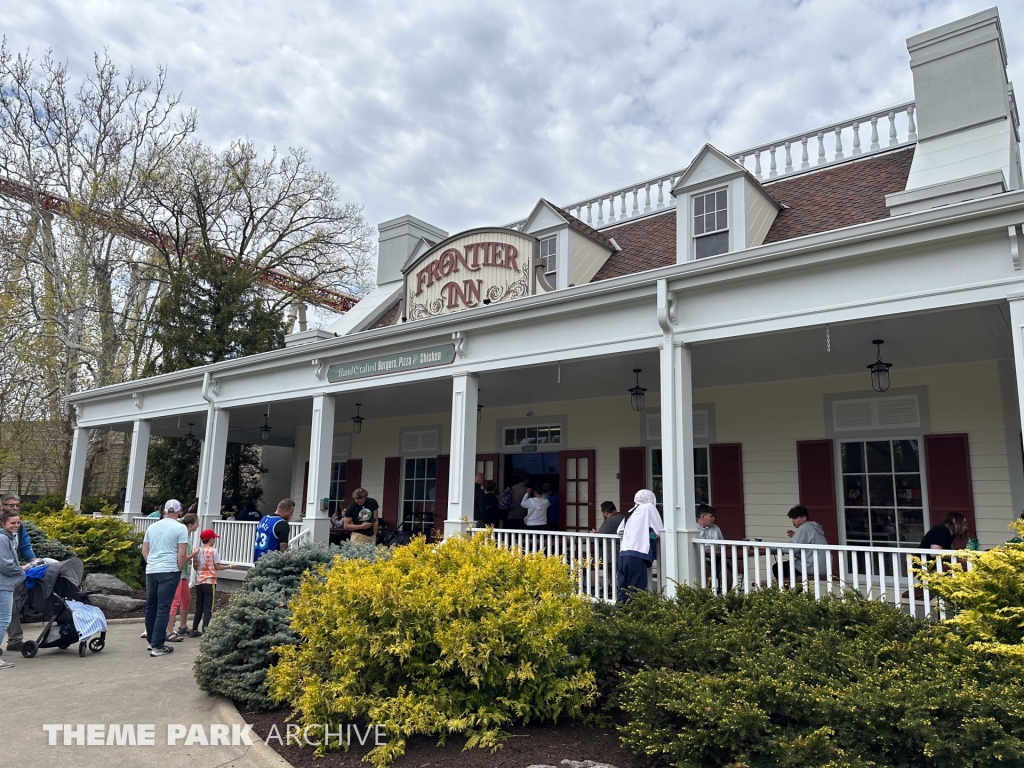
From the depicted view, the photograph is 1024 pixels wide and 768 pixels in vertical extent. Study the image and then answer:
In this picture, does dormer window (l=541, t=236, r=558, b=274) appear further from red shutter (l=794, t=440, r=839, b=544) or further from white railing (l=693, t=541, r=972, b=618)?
white railing (l=693, t=541, r=972, b=618)

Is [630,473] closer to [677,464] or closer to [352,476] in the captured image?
[677,464]

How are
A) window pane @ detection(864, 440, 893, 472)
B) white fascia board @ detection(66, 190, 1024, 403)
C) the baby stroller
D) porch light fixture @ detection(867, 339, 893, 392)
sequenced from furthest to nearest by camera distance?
window pane @ detection(864, 440, 893, 472), porch light fixture @ detection(867, 339, 893, 392), the baby stroller, white fascia board @ detection(66, 190, 1024, 403)

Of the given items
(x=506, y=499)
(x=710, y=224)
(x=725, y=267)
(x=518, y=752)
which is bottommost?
(x=518, y=752)

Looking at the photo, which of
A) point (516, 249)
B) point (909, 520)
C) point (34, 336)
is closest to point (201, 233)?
point (34, 336)

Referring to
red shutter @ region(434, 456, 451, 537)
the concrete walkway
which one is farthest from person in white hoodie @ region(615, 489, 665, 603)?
red shutter @ region(434, 456, 451, 537)

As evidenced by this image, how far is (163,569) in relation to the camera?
755 centimetres

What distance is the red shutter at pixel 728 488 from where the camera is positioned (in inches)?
411

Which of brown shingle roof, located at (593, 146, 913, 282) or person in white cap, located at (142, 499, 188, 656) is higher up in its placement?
brown shingle roof, located at (593, 146, 913, 282)

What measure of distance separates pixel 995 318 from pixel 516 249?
6042mm

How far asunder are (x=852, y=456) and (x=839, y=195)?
3.90 meters

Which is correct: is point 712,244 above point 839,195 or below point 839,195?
below

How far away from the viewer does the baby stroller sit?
744 cm

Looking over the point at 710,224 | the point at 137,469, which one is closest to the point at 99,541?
the point at 137,469

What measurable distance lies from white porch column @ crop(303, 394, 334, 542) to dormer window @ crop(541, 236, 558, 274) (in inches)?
164
